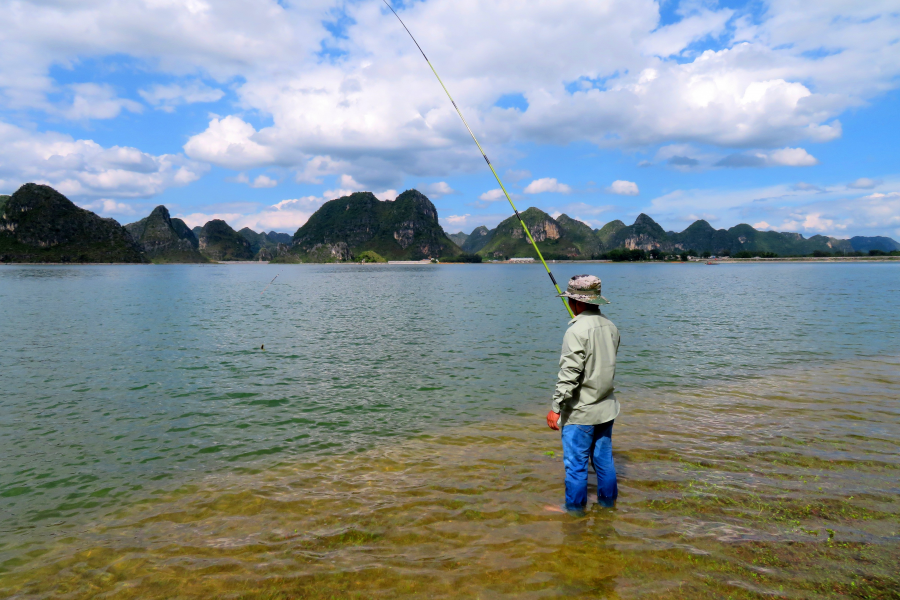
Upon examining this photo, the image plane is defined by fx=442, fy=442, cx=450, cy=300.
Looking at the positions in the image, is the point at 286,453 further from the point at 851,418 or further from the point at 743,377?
the point at 743,377

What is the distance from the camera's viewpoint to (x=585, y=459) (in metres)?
6.53

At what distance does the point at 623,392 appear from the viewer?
47.3ft

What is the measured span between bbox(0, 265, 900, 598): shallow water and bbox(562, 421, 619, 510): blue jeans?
372 millimetres

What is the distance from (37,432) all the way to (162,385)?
459 cm

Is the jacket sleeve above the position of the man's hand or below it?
above

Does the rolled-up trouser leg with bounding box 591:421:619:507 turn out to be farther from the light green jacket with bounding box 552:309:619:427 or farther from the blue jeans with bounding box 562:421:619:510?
the light green jacket with bounding box 552:309:619:427

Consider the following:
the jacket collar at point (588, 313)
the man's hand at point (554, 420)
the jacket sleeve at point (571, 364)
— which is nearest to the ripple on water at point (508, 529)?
the man's hand at point (554, 420)

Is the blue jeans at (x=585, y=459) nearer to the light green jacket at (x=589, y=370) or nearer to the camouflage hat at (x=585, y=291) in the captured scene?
the light green jacket at (x=589, y=370)

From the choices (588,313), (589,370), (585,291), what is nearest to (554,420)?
(589,370)

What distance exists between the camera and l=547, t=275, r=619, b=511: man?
6117mm

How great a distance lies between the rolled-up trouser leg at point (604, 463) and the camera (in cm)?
646

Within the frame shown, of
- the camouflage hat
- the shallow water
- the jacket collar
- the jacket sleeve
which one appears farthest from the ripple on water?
the camouflage hat

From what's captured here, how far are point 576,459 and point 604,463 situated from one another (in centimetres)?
52

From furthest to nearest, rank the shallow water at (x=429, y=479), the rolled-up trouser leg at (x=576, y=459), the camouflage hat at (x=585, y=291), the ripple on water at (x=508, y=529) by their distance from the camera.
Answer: the rolled-up trouser leg at (x=576, y=459) → the camouflage hat at (x=585, y=291) → the shallow water at (x=429, y=479) → the ripple on water at (x=508, y=529)
